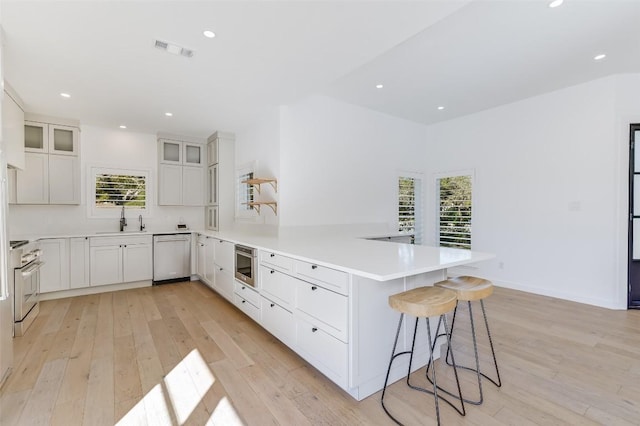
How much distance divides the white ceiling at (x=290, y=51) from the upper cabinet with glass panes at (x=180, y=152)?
91cm

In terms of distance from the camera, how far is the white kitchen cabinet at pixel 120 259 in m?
4.37

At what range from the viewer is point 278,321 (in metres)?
2.62

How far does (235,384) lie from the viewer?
2098 millimetres

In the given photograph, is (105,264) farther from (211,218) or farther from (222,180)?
(222,180)

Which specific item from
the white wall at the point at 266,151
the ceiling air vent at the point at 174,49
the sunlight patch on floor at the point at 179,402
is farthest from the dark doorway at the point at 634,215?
the ceiling air vent at the point at 174,49

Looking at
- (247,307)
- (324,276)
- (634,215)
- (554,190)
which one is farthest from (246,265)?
(634,215)

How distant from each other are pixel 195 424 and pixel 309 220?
109 inches

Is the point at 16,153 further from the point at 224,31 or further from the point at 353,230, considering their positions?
the point at 353,230

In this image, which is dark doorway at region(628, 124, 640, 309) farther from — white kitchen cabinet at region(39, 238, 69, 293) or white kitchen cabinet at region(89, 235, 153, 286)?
white kitchen cabinet at region(39, 238, 69, 293)

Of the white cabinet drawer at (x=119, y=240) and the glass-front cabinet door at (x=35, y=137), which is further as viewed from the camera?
the white cabinet drawer at (x=119, y=240)

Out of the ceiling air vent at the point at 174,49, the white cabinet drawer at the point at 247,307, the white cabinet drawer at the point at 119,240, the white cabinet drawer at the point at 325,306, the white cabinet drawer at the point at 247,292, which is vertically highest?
the ceiling air vent at the point at 174,49

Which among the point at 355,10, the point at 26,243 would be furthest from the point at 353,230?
the point at 26,243

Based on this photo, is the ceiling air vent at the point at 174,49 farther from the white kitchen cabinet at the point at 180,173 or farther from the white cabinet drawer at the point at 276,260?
the white kitchen cabinet at the point at 180,173

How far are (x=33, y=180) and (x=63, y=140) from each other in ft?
2.30
